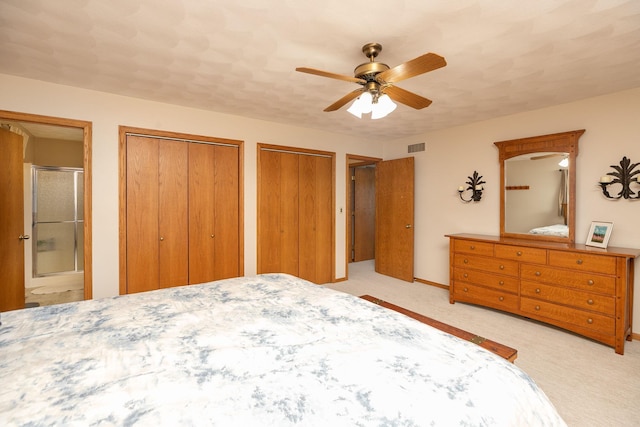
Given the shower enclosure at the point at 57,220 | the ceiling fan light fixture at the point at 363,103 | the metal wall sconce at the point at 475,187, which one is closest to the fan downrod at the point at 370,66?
the ceiling fan light fixture at the point at 363,103

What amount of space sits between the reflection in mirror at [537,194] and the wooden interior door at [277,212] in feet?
9.33

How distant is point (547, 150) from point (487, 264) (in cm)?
150

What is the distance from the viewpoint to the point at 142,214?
3213 millimetres

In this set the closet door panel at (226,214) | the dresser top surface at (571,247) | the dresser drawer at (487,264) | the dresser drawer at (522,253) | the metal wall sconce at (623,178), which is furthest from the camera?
the closet door panel at (226,214)

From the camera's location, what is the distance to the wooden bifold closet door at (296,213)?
13.3 ft

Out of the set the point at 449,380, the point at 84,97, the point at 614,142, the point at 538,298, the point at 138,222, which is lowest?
the point at 538,298

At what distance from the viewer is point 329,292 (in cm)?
194

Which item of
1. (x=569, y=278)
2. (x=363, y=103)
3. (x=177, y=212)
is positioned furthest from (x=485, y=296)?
(x=177, y=212)

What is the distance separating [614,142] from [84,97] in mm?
5340

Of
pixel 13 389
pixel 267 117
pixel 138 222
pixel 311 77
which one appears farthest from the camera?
pixel 267 117

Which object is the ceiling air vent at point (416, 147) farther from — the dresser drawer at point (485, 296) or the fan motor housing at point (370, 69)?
the fan motor housing at point (370, 69)

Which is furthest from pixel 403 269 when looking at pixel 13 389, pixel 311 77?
pixel 13 389

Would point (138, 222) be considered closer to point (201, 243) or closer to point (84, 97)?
point (201, 243)

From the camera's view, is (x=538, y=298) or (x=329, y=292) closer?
(x=329, y=292)
